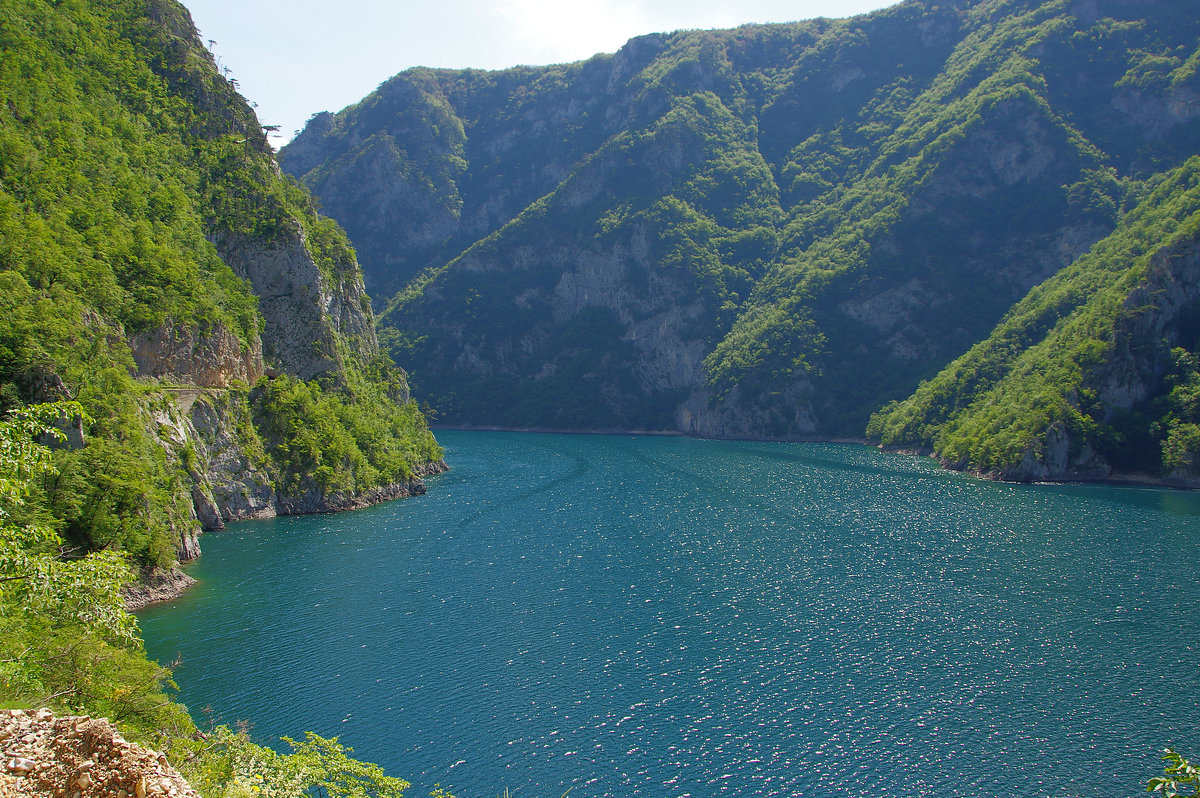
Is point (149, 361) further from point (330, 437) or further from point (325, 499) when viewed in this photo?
point (325, 499)

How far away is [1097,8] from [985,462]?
14678 cm

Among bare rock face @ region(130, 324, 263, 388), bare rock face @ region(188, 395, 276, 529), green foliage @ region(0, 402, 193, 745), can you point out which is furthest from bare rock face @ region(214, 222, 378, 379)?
green foliage @ region(0, 402, 193, 745)

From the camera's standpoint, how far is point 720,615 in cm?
4412

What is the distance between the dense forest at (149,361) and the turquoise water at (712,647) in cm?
589

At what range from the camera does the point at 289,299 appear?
81.6 metres

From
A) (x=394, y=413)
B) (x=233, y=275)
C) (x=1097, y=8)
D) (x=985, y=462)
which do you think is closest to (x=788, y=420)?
(x=985, y=462)

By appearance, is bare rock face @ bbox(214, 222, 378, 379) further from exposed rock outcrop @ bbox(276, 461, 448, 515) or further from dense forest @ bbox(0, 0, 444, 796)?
exposed rock outcrop @ bbox(276, 461, 448, 515)

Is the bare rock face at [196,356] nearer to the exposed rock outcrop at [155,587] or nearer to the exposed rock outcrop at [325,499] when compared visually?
the exposed rock outcrop at [325,499]

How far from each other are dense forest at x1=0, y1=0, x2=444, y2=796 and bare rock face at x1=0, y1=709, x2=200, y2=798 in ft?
1.17

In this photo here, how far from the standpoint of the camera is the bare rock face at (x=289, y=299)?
261 feet

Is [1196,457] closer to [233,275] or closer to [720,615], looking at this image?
[720,615]

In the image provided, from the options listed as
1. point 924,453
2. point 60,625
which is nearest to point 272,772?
point 60,625

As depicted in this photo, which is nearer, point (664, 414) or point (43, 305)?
point (43, 305)

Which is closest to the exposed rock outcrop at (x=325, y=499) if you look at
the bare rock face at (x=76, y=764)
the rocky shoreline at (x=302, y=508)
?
the rocky shoreline at (x=302, y=508)
